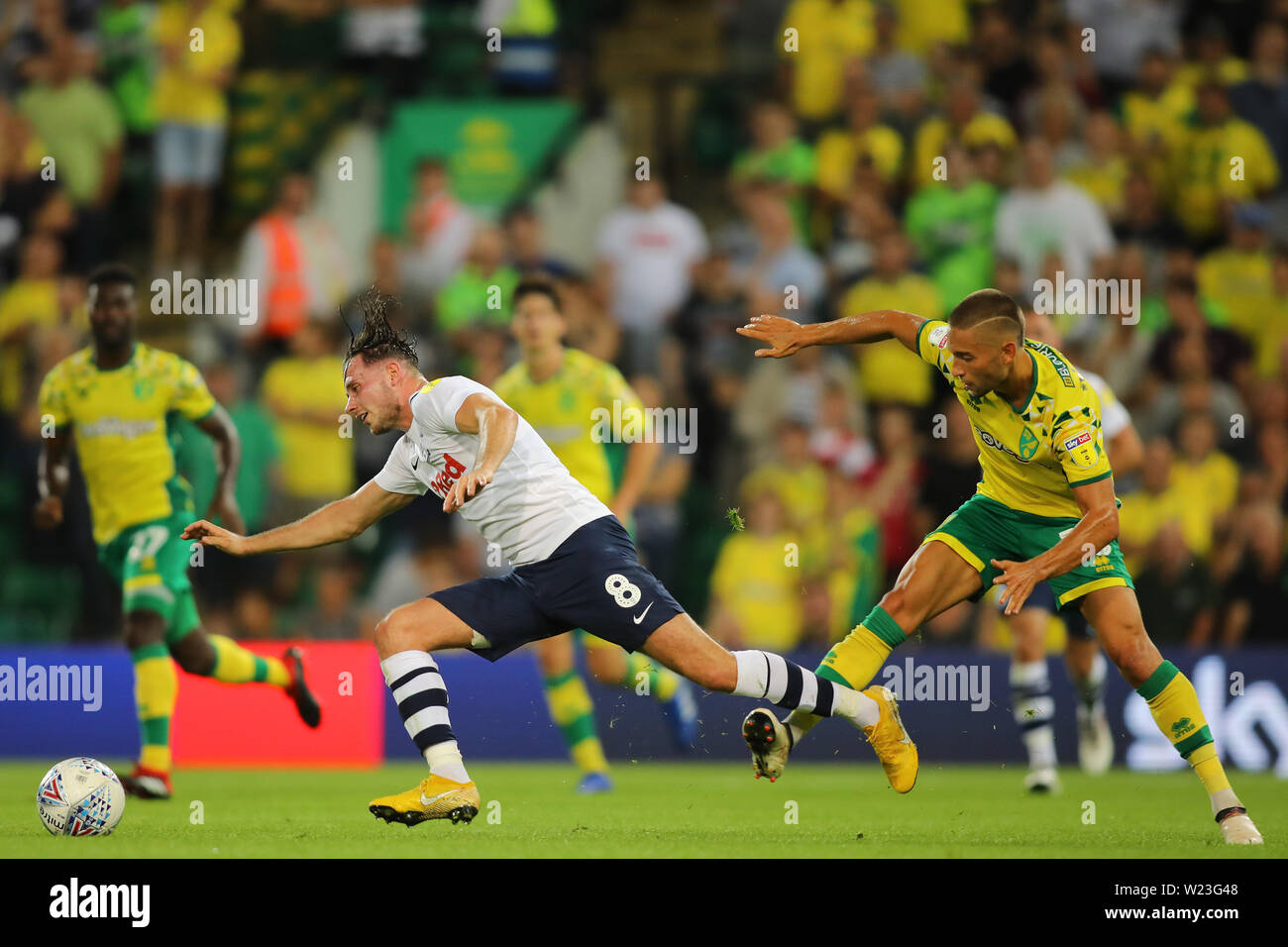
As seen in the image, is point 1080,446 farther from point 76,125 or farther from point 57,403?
point 76,125

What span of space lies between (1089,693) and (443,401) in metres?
5.35

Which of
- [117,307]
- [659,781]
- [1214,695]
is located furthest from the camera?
[1214,695]

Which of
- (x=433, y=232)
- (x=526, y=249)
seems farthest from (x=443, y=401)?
(x=433, y=232)

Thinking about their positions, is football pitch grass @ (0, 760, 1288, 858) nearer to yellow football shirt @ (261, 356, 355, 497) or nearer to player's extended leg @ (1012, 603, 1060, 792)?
player's extended leg @ (1012, 603, 1060, 792)

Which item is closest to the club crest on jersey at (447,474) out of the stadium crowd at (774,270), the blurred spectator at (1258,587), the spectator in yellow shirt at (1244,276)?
the stadium crowd at (774,270)

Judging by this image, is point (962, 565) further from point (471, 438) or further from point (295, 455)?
point (295, 455)

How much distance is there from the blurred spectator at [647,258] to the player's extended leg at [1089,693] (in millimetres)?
3995

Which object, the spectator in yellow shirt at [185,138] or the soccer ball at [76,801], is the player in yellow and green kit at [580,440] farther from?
the spectator in yellow shirt at [185,138]

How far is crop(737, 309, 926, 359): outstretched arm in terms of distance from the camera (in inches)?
311

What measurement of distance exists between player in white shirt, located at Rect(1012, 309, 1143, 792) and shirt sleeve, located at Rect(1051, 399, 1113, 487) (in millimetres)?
2116

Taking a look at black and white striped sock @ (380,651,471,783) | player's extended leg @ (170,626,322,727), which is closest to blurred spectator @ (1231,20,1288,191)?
player's extended leg @ (170,626,322,727)

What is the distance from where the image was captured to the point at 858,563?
11492 mm
